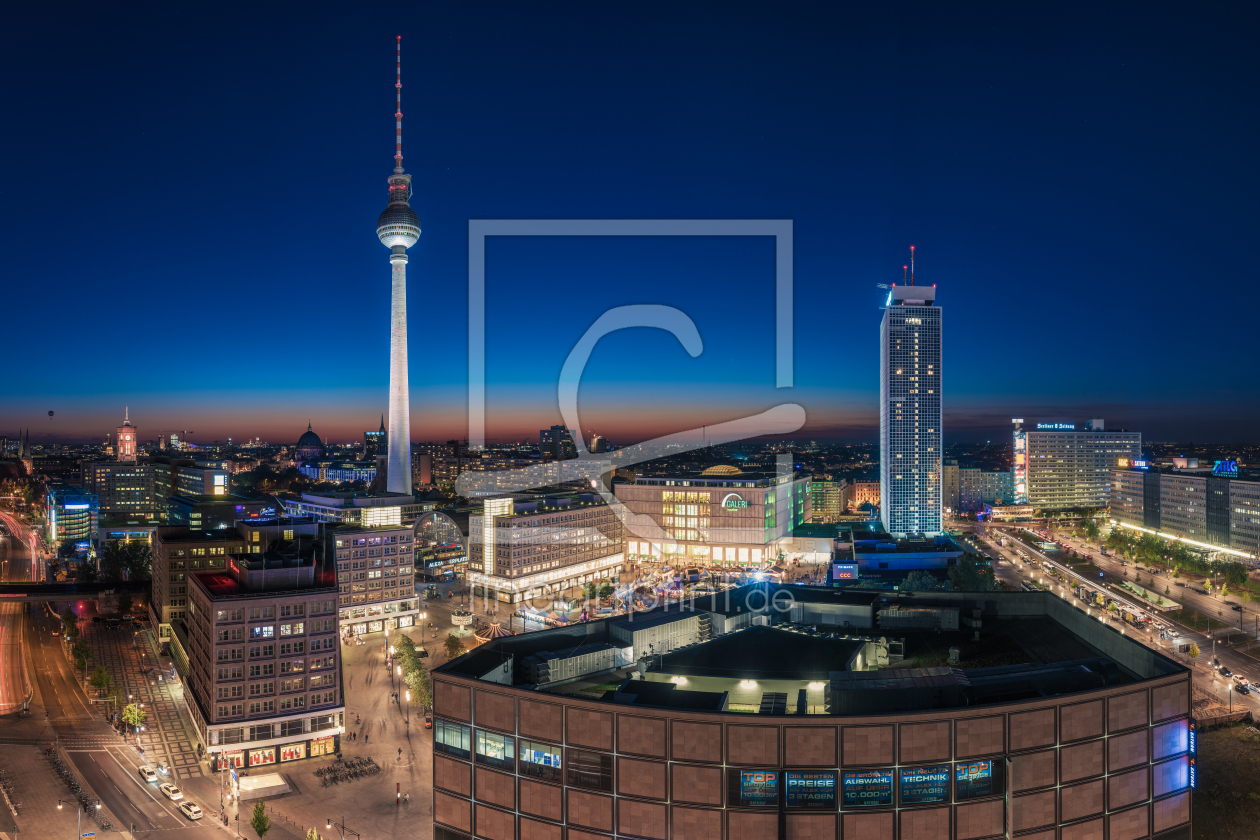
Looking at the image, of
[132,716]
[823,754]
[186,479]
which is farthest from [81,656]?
[186,479]

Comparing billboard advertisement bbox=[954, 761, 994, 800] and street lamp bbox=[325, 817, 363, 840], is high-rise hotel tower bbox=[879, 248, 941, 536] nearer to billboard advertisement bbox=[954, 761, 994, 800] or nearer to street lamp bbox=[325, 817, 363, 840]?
street lamp bbox=[325, 817, 363, 840]

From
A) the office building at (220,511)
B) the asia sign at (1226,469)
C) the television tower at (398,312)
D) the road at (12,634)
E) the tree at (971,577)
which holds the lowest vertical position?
the road at (12,634)

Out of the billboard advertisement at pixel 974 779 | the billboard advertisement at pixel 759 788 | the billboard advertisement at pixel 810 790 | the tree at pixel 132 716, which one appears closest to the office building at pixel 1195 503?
the billboard advertisement at pixel 974 779

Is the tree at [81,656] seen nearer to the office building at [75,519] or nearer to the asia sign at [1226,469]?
the office building at [75,519]

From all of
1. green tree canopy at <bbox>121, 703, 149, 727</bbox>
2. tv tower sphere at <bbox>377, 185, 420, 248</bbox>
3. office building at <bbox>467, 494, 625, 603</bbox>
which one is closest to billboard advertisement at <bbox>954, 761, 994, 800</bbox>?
green tree canopy at <bbox>121, 703, 149, 727</bbox>

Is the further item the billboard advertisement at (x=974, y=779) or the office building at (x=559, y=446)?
the office building at (x=559, y=446)

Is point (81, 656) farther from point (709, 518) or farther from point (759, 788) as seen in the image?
point (709, 518)
